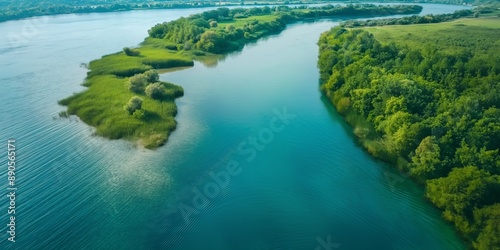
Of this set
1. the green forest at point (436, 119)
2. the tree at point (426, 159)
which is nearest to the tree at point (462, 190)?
the green forest at point (436, 119)

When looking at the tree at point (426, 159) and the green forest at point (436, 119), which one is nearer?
the green forest at point (436, 119)

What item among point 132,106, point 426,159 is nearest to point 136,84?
point 132,106

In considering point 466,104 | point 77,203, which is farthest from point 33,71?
point 466,104

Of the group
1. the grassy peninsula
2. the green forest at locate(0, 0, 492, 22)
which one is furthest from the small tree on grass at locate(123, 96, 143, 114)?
the green forest at locate(0, 0, 492, 22)

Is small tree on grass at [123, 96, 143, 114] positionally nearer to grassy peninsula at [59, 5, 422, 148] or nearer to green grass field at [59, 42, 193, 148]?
grassy peninsula at [59, 5, 422, 148]

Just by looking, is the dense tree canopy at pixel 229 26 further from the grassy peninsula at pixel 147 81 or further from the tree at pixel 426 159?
the tree at pixel 426 159

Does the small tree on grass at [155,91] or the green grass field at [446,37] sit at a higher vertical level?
the green grass field at [446,37]

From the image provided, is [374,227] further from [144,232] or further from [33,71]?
[33,71]
